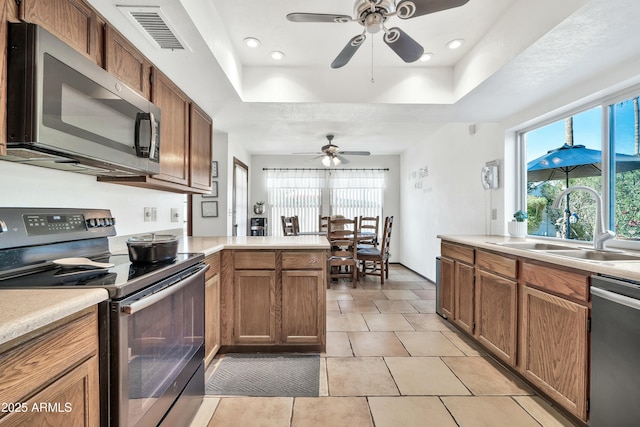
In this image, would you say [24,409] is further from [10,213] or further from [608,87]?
[608,87]

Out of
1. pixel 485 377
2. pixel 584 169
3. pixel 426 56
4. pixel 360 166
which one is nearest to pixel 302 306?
pixel 485 377

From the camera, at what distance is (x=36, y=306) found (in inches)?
30.8

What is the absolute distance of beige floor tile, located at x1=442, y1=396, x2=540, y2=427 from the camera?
5.36ft

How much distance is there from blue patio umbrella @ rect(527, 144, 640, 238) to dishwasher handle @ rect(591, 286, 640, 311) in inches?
49.1

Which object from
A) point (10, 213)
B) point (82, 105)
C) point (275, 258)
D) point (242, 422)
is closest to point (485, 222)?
point (275, 258)

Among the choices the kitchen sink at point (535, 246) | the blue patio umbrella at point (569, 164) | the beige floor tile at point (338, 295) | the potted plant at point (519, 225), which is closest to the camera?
the blue patio umbrella at point (569, 164)

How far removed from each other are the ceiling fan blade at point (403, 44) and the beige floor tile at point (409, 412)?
2.20 m

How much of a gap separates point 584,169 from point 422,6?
201 cm

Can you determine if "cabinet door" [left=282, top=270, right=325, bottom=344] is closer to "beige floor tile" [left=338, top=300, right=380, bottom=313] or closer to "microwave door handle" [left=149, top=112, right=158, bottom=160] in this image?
"beige floor tile" [left=338, top=300, right=380, bottom=313]

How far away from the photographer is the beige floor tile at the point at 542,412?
64.2 inches

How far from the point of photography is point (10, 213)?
121 cm

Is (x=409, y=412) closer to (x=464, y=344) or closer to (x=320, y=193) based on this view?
(x=464, y=344)

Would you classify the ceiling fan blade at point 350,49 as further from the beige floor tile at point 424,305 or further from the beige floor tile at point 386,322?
the beige floor tile at point 424,305

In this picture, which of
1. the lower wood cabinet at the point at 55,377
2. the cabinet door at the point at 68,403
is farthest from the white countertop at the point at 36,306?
the cabinet door at the point at 68,403
